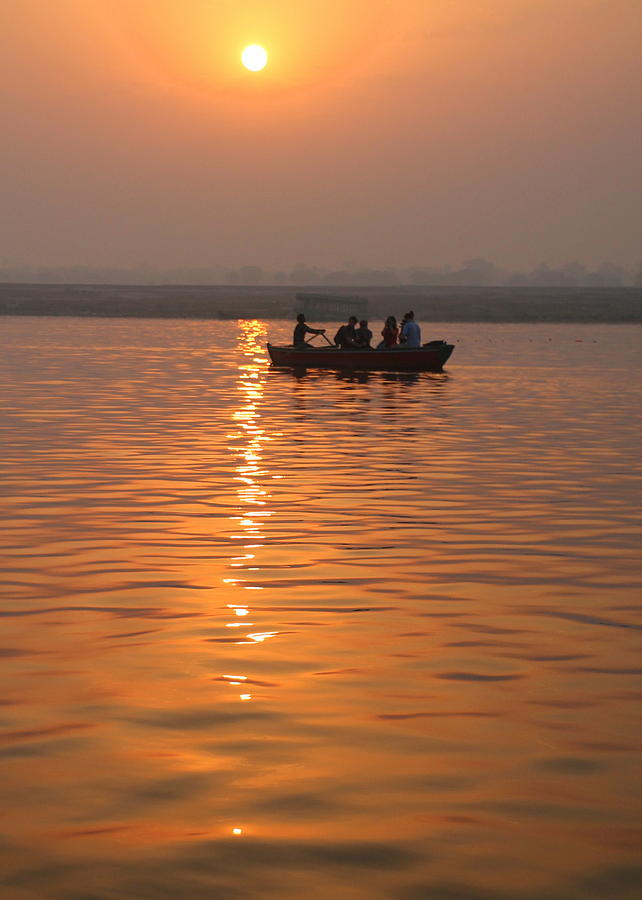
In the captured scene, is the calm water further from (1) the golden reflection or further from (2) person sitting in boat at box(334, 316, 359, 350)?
(2) person sitting in boat at box(334, 316, 359, 350)

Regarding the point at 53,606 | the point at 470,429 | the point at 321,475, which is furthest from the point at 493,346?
the point at 53,606

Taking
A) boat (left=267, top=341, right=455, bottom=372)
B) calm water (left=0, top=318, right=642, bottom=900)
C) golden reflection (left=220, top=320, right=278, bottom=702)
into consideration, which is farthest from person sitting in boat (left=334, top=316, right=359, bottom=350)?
calm water (left=0, top=318, right=642, bottom=900)

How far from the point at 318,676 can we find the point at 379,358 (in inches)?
1321

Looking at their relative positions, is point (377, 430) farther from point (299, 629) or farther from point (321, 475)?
point (299, 629)

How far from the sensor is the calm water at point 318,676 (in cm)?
577

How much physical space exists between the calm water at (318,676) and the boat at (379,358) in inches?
823

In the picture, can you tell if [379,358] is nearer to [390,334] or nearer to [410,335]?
[390,334]

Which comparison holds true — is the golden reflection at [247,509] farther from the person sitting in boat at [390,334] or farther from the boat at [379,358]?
the person sitting in boat at [390,334]

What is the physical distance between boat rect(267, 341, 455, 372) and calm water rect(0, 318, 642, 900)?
68.6 feet

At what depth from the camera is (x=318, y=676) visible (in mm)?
8547

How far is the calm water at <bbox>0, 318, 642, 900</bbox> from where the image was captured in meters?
5.77

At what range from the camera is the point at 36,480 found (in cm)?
1748

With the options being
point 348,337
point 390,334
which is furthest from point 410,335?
point 348,337

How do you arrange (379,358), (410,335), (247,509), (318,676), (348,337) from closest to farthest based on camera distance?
(318,676) → (247,509) → (379,358) → (410,335) → (348,337)
